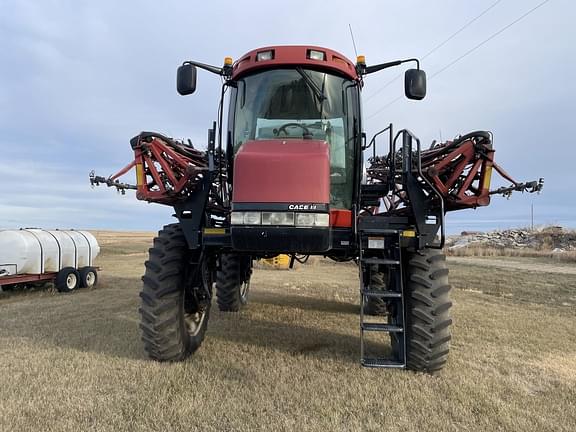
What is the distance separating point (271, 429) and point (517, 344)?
4.29m

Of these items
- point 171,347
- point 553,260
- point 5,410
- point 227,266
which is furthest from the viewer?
point 553,260

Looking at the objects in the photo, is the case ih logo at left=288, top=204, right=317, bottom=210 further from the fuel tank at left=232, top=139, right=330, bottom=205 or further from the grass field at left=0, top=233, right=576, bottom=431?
the grass field at left=0, top=233, right=576, bottom=431

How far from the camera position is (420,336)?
15.4 feet

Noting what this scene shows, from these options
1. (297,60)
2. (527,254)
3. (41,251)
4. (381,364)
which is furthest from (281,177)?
(527,254)

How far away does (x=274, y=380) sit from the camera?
4492mm

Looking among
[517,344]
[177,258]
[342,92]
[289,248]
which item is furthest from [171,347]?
[517,344]

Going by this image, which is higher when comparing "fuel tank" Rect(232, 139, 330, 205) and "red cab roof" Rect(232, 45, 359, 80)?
"red cab roof" Rect(232, 45, 359, 80)

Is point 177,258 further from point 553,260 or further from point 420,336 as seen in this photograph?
point 553,260

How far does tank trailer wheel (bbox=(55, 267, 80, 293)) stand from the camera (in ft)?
40.8

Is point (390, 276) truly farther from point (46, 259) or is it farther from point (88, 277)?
point (88, 277)

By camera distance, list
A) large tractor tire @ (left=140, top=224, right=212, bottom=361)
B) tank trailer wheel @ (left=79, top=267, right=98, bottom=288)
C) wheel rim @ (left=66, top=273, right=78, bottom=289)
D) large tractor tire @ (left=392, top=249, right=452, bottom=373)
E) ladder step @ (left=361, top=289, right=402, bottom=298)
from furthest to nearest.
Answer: tank trailer wheel @ (left=79, top=267, right=98, bottom=288)
wheel rim @ (left=66, top=273, right=78, bottom=289)
large tractor tire @ (left=140, top=224, right=212, bottom=361)
large tractor tire @ (left=392, top=249, right=452, bottom=373)
ladder step @ (left=361, top=289, right=402, bottom=298)

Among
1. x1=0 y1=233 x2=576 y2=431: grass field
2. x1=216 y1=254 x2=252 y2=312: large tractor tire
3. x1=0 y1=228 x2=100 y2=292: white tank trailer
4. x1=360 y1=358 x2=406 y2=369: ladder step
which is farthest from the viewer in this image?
x1=0 y1=228 x2=100 y2=292: white tank trailer

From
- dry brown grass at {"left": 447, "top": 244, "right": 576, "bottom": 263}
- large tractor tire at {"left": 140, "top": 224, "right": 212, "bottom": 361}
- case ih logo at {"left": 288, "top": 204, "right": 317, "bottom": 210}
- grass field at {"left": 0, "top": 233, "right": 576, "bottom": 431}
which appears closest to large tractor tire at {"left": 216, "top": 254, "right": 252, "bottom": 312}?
grass field at {"left": 0, "top": 233, "right": 576, "bottom": 431}

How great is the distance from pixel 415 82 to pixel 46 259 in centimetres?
1121
